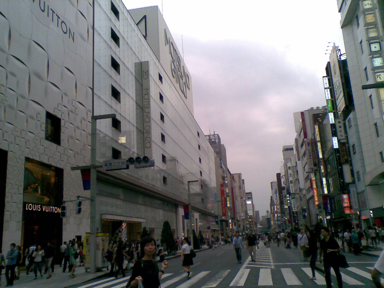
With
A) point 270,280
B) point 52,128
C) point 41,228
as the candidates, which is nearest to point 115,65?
point 52,128

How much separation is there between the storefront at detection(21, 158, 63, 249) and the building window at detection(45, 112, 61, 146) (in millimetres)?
1889

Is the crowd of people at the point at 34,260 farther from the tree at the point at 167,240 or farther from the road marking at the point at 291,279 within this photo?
the tree at the point at 167,240

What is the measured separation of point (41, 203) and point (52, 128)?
5037 mm

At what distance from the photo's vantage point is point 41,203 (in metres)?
22.3

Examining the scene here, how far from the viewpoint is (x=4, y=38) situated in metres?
19.8

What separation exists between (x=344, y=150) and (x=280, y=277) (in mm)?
37051

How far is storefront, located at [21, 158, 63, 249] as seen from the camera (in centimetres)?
2116

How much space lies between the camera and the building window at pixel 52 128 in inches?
916

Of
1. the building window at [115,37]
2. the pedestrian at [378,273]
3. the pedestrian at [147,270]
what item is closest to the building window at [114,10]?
the building window at [115,37]

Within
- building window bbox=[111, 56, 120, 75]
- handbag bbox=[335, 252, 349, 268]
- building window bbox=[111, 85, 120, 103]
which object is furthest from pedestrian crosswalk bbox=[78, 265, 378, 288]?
building window bbox=[111, 56, 120, 75]

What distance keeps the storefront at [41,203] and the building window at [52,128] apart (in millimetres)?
1889

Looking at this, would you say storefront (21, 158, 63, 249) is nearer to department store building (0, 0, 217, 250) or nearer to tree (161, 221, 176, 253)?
department store building (0, 0, 217, 250)

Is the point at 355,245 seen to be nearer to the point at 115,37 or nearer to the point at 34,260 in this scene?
the point at 34,260

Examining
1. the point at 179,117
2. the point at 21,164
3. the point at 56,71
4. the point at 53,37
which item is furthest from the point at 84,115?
the point at 179,117
